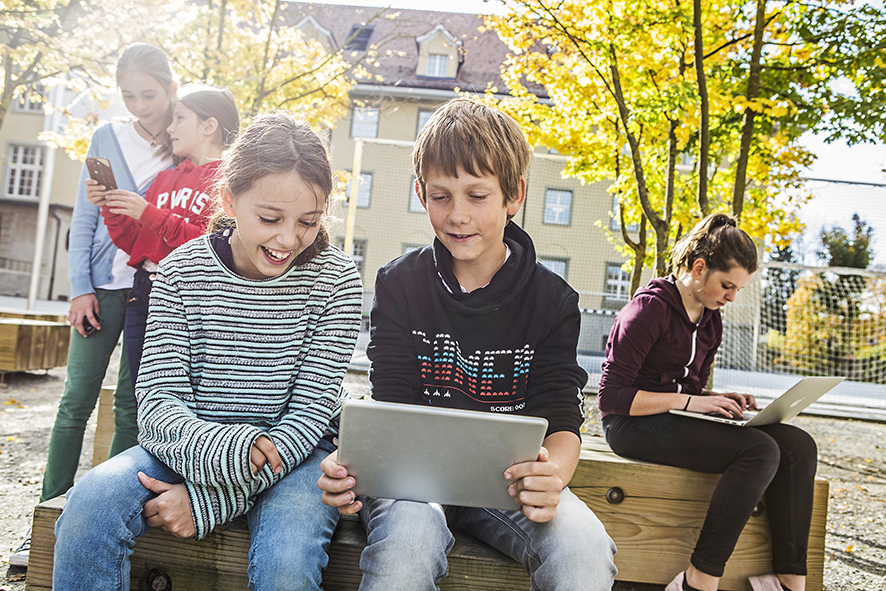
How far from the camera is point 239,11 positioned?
6.89 metres

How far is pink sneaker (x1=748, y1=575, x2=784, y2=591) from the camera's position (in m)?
2.13

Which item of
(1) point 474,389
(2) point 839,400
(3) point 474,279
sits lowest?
(2) point 839,400

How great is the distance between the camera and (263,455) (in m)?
1.48

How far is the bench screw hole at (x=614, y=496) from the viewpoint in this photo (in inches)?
→ 86.7

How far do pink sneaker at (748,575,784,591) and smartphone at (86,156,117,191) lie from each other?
8.61 ft

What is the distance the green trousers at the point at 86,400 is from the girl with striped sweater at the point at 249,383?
35.2 inches

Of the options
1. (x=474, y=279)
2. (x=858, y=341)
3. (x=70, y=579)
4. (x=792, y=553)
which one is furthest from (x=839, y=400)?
(x=70, y=579)

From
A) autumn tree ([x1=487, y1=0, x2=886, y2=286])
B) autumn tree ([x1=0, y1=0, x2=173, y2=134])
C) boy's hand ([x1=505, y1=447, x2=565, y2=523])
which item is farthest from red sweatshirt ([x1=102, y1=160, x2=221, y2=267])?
autumn tree ([x1=0, y1=0, x2=173, y2=134])

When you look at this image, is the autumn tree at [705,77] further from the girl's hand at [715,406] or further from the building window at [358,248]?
the building window at [358,248]

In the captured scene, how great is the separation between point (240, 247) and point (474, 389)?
0.75 meters

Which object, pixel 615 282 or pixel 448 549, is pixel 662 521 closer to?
pixel 448 549

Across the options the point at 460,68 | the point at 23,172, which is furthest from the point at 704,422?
the point at 23,172

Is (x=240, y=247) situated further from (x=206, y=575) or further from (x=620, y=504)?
(x=620, y=504)

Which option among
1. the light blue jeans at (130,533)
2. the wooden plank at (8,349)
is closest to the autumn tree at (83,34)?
the wooden plank at (8,349)
